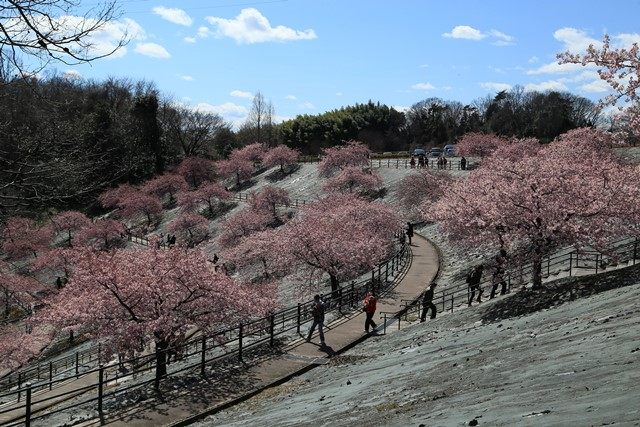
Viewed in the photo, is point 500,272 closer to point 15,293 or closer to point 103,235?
point 15,293

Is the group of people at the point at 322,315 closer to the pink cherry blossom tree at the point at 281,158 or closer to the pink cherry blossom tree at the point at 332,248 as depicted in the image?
the pink cherry blossom tree at the point at 332,248

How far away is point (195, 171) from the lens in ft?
273

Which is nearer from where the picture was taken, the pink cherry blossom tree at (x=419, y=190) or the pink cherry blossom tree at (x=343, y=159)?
the pink cherry blossom tree at (x=419, y=190)

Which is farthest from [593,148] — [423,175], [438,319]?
[438,319]

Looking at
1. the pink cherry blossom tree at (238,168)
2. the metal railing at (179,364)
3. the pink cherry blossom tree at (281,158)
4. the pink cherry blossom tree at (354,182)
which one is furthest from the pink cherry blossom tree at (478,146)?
the pink cherry blossom tree at (238,168)

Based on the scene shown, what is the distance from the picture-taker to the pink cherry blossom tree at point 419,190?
159 ft

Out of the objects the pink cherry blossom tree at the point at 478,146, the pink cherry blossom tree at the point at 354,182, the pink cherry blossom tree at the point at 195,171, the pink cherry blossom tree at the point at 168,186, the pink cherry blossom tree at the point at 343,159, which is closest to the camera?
the pink cherry blossom tree at the point at 354,182

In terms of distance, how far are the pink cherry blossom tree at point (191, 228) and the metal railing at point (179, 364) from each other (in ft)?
96.0

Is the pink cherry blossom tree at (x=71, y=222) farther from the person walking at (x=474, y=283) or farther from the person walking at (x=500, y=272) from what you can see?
the person walking at (x=500, y=272)

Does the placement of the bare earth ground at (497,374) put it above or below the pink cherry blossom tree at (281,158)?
below

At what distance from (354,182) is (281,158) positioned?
21.5m

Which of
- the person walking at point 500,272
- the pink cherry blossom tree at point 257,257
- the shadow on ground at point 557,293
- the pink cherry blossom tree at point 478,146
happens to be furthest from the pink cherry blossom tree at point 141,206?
the shadow on ground at point 557,293

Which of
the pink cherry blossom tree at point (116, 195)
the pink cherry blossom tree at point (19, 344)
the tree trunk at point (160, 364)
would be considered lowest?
the pink cherry blossom tree at point (19, 344)

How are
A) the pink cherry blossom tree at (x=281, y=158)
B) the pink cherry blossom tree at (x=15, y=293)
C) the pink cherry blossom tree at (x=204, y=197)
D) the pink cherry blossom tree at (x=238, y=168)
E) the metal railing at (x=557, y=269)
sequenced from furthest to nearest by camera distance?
the pink cherry blossom tree at (x=238, y=168) < the pink cherry blossom tree at (x=281, y=158) < the pink cherry blossom tree at (x=204, y=197) < the pink cherry blossom tree at (x=15, y=293) < the metal railing at (x=557, y=269)
